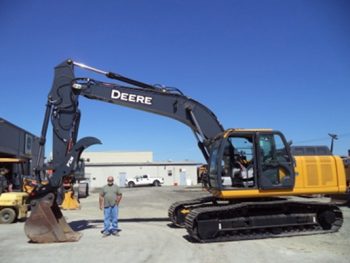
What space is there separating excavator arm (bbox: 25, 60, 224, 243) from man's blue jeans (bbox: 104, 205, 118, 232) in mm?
905

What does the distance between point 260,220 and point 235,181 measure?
127cm

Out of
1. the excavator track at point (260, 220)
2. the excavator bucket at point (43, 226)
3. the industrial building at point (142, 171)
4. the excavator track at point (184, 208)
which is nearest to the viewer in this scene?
the excavator bucket at point (43, 226)

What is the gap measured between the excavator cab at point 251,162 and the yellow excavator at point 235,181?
0.03 m

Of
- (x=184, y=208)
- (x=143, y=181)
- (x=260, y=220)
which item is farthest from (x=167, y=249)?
(x=143, y=181)

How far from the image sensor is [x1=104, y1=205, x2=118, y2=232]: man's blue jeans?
1294 cm

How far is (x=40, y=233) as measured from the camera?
11688 millimetres

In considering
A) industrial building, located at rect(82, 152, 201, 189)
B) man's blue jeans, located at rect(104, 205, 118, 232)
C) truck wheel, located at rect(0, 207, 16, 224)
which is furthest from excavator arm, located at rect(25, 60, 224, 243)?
industrial building, located at rect(82, 152, 201, 189)

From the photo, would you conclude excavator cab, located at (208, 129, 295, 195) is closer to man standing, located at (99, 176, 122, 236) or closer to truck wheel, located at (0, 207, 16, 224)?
man standing, located at (99, 176, 122, 236)

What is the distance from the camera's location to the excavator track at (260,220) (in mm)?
11812

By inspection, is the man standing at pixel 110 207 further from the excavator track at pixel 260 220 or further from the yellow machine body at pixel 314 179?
the yellow machine body at pixel 314 179

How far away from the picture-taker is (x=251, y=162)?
41.9ft

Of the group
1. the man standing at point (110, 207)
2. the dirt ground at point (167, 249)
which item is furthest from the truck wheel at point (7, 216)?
the man standing at point (110, 207)

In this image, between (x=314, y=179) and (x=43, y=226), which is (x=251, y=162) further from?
(x=43, y=226)

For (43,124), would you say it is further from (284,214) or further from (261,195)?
(284,214)
